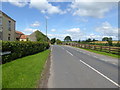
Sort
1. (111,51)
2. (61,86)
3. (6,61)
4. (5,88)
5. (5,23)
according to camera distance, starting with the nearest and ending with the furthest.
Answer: (5,88) < (61,86) < (6,61) < (111,51) < (5,23)

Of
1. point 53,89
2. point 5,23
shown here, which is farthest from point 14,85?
point 5,23

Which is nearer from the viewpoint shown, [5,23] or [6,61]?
[6,61]

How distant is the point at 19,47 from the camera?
10.8 metres

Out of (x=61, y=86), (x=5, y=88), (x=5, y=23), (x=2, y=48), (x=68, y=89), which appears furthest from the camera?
(x=5, y=23)

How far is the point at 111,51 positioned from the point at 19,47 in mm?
17151

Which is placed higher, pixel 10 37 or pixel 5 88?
pixel 10 37

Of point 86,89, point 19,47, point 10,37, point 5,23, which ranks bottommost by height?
point 86,89

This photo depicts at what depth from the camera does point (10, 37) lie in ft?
81.4

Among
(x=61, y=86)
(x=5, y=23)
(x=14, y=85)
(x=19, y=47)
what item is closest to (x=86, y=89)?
(x=61, y=86)

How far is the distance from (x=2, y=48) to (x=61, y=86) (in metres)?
5.69

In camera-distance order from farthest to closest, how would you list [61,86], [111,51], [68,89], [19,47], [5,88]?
1. [111,51]
2. [19,47]
3. [61,86]
4. [68,89]
5. [5,88]

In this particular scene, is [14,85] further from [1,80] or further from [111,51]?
[111,51]

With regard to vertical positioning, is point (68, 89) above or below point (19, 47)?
below

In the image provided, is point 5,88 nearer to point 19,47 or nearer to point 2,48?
point 2,48
